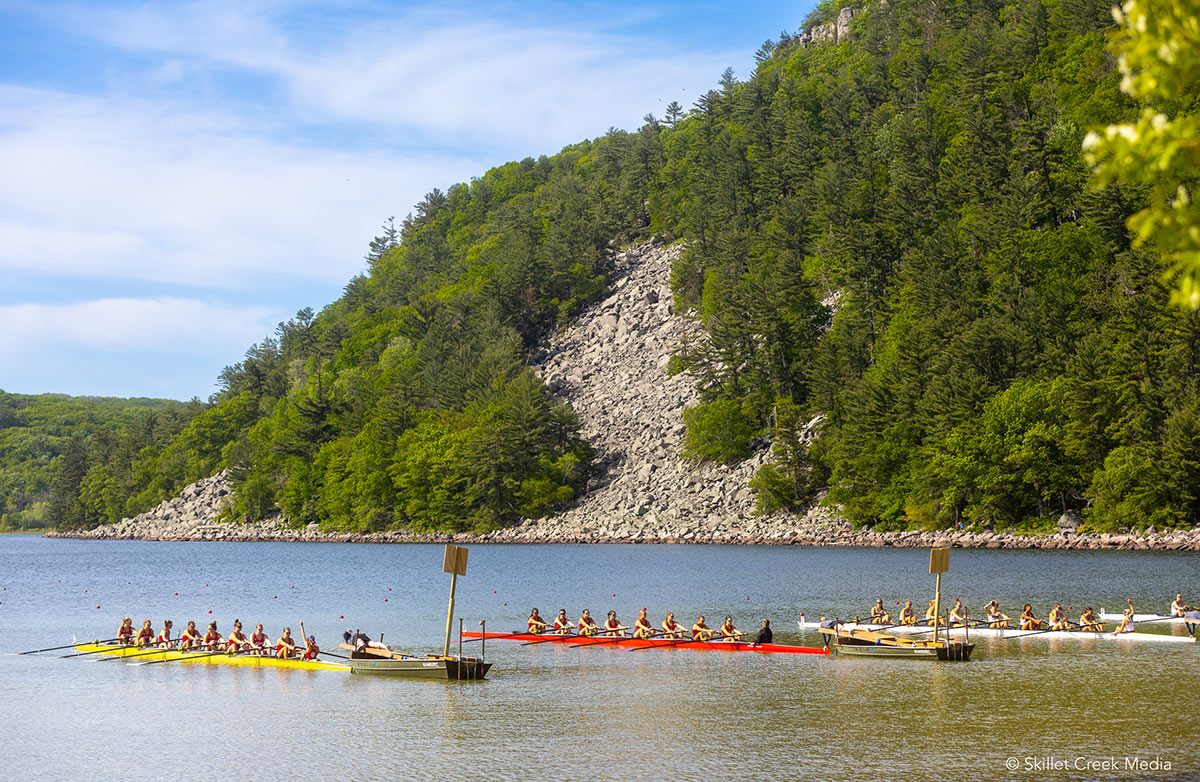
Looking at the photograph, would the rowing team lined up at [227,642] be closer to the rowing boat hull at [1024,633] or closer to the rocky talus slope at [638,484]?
the rowing boat hull at [1024,633]

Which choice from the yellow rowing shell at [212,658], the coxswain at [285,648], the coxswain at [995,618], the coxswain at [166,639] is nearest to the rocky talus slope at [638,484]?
the coxswain at [995,618]

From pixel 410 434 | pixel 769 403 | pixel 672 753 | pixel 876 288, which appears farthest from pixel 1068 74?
pixel 672 753

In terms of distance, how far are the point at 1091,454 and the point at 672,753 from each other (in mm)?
78947

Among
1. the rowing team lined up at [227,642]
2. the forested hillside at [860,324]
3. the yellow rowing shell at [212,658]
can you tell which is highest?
the forested hillside at [860,324]

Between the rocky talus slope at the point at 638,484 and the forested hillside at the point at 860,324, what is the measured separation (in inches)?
118

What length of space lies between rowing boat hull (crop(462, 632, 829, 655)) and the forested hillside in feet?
187

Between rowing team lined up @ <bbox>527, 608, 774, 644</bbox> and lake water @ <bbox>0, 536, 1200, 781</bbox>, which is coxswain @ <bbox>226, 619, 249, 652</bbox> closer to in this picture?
lake water @ <bbox>0, 536, 1200, 781</bbox>

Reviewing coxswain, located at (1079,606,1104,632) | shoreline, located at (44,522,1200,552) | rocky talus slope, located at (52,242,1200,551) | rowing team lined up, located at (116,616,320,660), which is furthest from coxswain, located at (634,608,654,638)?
rocky talus slope, located at (52,242,1200,551)

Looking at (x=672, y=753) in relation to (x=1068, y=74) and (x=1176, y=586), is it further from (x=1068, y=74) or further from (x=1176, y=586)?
(x=1068, y=74)

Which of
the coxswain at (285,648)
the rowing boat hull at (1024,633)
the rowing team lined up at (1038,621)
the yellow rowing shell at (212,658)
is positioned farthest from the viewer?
the rowing team lined up at (1038,621)

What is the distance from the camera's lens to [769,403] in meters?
127

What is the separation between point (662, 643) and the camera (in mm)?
41125

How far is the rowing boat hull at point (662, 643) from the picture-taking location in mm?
38312

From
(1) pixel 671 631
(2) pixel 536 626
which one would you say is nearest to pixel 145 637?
(2) pixel 536 626
